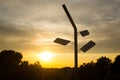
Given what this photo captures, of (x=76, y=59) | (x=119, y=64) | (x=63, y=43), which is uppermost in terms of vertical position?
(x=119, y=64)

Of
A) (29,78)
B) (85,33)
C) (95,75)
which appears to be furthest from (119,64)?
(85,33)

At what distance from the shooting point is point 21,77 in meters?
52.8

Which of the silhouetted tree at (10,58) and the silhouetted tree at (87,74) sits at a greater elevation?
the silhouetted tree at (10,58)

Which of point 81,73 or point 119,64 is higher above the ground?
point 119,64

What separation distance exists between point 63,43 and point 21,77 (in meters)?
43.9

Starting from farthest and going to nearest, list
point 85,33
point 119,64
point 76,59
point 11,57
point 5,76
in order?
1. point 11,57
2. point 119,64
3. point 5,76
4. point 85,33
5. point 76,59

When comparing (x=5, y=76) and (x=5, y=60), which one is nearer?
(x=5, y=76)

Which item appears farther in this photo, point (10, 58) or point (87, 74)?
point (10, 58)

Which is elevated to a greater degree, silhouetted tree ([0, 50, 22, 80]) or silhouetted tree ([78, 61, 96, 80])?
silhouetted tree ([0, 50, 22, 80])

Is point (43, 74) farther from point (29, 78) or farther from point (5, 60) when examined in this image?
point (5, 60)

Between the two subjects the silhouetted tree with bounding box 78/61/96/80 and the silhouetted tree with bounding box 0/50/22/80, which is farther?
the silhouetted tree with bounding box 0/50/22/80

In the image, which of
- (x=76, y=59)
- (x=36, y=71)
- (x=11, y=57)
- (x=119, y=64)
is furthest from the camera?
(x=11, y=57)

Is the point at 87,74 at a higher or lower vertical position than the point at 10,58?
lower

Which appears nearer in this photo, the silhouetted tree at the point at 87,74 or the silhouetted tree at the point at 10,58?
the silhouetted tree at the point at 87,74
